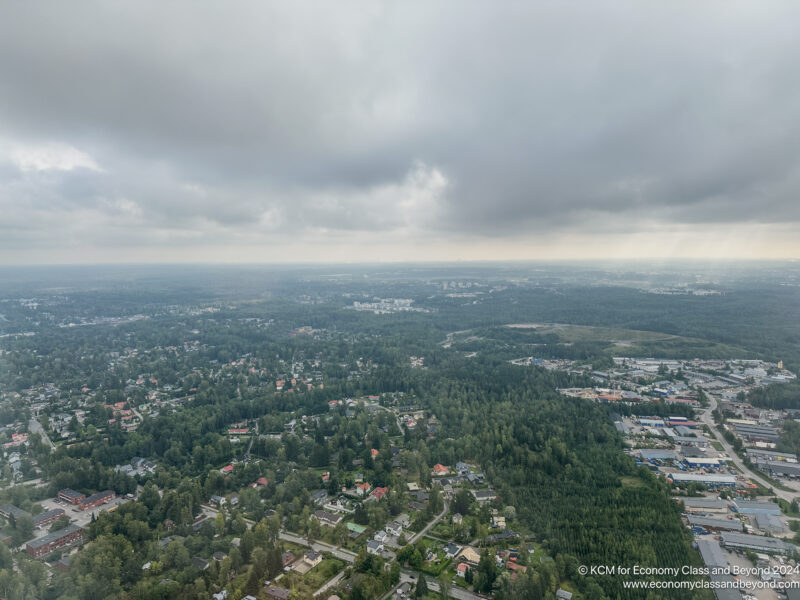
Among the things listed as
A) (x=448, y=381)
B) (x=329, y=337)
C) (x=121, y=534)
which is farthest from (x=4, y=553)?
(x=329, y=337)

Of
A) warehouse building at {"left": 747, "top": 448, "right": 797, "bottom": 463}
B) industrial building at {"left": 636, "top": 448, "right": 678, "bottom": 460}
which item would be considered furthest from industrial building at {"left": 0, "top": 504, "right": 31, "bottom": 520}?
warehouse building at {"left": 747, "top": 448, "right": 797, "bottom": 463}

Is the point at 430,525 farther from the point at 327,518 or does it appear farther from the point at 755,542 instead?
the point at 755,542

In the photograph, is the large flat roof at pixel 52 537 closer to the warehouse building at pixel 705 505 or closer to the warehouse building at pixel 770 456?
the warehouse building at pixel 705 505

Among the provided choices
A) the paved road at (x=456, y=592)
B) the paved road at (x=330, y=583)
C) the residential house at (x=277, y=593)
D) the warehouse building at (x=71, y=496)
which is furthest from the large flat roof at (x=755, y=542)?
the warehouse building at (x=71, y=496)

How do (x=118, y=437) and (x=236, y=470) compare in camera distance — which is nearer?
(x=236, y=470)

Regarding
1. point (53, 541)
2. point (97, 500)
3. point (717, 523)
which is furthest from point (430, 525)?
point (97, 500)

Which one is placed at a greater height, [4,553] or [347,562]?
[4,553]

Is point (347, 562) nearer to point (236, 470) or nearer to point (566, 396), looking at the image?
point (236, 470)
